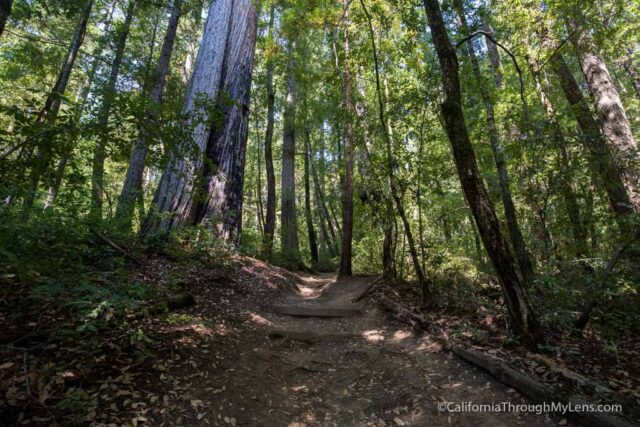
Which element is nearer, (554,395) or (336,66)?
(554,395)

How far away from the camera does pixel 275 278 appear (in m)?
7.71

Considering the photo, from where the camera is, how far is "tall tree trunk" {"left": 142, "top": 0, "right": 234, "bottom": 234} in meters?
6.13

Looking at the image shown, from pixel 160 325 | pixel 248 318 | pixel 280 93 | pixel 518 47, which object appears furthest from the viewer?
pixel 280 93

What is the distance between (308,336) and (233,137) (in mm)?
5030

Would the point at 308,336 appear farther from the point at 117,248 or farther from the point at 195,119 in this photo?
the point at 195,119

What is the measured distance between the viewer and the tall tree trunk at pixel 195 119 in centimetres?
613

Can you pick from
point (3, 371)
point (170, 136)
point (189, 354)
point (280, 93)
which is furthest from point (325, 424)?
point (280, 93)

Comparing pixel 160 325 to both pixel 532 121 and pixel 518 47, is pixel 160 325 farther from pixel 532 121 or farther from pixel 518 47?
pixel 518 47

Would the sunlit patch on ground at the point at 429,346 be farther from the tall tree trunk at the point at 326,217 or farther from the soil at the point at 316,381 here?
the tall tree trunk at the point at 326,217

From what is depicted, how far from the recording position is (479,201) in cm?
388

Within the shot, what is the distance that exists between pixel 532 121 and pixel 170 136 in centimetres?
514

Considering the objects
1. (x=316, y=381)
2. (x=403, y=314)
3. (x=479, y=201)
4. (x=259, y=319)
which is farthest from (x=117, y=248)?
(x=479, y=201)

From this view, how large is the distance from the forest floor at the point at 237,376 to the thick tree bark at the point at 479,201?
86 centimetres

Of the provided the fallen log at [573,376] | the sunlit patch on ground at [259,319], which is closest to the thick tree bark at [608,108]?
the fallen log at [573,376]
